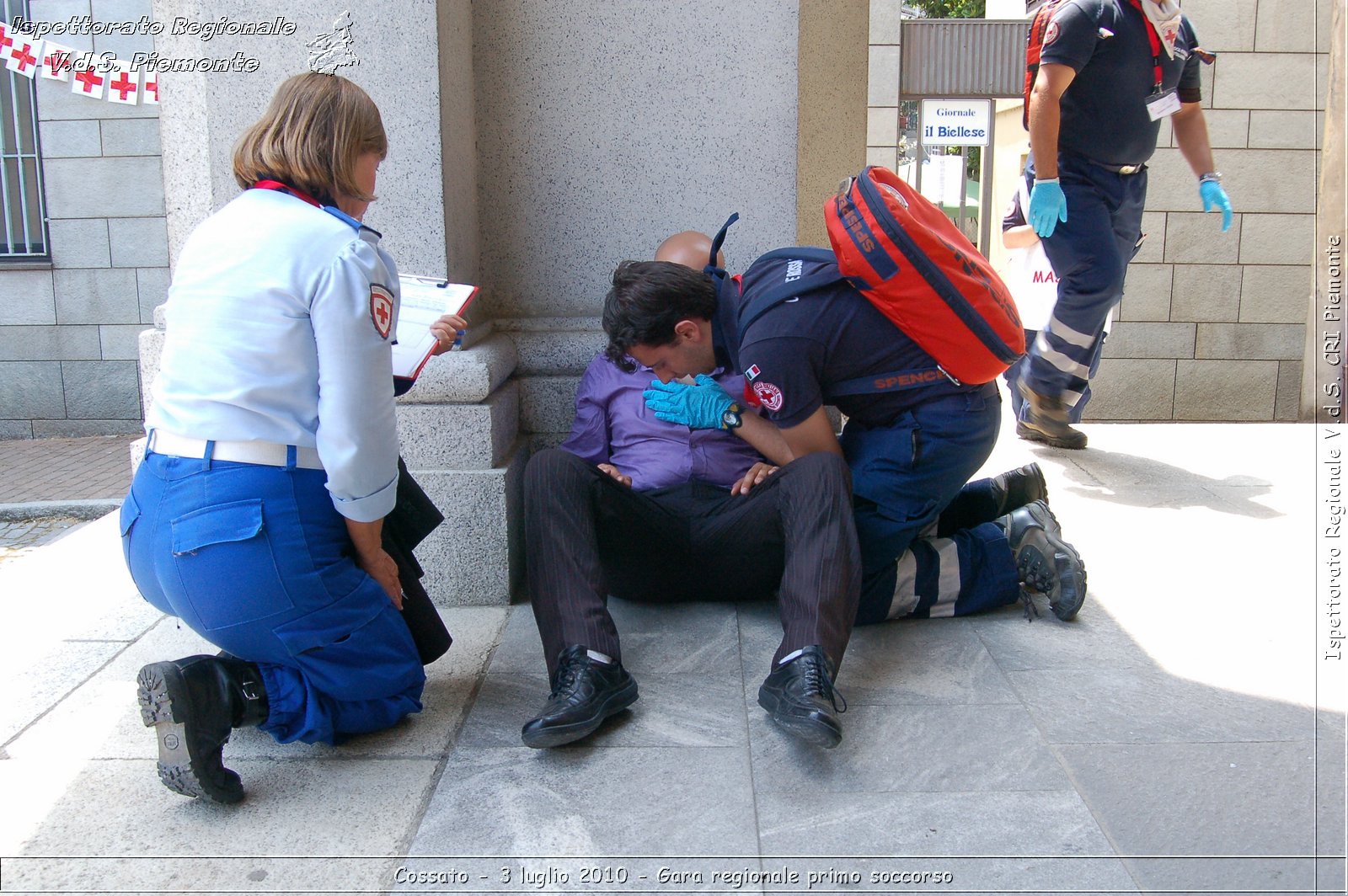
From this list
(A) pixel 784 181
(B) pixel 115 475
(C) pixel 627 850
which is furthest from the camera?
(B) pixel 115 475

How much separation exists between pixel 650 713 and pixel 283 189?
1.45m

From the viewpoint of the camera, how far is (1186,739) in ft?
8.16

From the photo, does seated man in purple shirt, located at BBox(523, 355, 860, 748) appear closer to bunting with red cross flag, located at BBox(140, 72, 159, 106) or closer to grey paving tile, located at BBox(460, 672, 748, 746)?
grey paving tile, located at BBox(460, 672, 748, 746)

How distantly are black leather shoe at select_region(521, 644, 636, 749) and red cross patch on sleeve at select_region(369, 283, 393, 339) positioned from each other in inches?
34.1

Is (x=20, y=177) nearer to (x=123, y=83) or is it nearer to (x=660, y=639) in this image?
(x=123, y=83)

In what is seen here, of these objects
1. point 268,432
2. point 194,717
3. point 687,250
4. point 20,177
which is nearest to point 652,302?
point 687,250

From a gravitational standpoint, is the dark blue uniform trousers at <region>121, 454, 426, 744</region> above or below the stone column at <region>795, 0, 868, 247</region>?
below

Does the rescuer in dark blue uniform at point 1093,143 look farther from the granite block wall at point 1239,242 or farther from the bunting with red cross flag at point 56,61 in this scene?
the bunting with red cross flag at point 56,61

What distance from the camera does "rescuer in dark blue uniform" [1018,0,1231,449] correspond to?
440cm

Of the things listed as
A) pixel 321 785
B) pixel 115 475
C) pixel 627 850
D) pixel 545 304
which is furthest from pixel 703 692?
pixel 115 475

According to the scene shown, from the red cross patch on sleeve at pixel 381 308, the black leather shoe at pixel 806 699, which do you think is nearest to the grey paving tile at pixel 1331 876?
the black leather shoe at pixel 806 699

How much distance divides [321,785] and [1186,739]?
192cm

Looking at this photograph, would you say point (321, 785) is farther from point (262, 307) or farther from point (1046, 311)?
point (1046, 311)

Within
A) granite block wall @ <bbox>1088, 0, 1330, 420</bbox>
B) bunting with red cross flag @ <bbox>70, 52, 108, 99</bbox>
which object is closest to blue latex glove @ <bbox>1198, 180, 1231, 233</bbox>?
granite block wall @ <bbox>1088, 0, 1330, 420</bbox>
